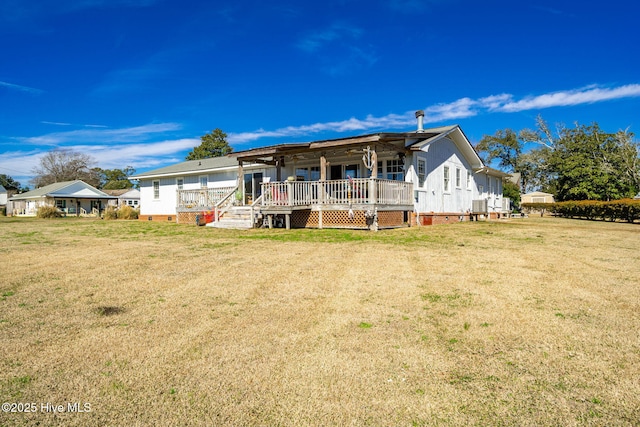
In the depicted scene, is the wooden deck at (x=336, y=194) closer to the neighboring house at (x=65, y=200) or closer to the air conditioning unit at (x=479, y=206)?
the air conditioning unit at (x=479, y=206)

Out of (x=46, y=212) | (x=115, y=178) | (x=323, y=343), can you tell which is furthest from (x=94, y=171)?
(x=323, y=343)

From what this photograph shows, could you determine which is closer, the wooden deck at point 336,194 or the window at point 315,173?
the wooden deck at point 336,194

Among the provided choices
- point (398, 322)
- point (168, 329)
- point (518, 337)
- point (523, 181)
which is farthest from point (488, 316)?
→ point (523, 181)

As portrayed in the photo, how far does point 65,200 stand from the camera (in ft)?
143

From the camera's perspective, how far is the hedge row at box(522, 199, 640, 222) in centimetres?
2203

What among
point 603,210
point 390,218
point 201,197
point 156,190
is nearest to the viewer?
point 390,218

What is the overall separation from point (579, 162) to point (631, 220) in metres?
19.0

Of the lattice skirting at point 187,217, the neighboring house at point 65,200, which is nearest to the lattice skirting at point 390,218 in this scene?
the lattice skirting at point 187,217

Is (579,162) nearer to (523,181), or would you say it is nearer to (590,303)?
(523,181)

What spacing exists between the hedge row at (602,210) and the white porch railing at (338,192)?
15.6 meters

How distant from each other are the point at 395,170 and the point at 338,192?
3444mm

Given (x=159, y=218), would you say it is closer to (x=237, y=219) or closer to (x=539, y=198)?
(x=237, y=219)

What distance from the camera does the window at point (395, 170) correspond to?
17203 mm

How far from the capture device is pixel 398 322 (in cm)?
407
